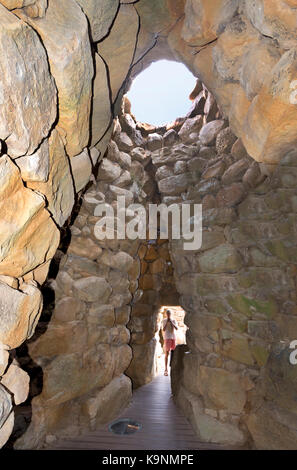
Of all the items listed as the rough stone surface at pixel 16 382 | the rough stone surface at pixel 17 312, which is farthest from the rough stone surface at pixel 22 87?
the rough stone surface at pixel 16 382

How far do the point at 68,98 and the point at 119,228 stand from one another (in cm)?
214

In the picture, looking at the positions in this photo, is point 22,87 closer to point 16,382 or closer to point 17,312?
point 17,312

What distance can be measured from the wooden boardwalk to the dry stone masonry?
117 mm

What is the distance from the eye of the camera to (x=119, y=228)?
3031mm

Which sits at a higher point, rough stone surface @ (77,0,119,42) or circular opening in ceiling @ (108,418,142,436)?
rough stone surface @ (77,0,119,42)

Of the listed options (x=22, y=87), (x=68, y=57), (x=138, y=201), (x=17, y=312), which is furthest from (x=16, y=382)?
(x=138, y=201)

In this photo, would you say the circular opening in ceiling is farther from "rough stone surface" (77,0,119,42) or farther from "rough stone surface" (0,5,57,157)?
"rough stone surface" (77,0,119,42)

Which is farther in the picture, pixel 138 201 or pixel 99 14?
pixel 138 201

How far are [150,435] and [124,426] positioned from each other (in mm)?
295

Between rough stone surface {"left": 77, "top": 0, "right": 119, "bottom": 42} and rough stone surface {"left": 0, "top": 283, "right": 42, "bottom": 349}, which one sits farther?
rough stone surface {"left": 77, "top": 0, "right": 119, "bottom": 42}

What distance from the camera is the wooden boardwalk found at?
7.89ft

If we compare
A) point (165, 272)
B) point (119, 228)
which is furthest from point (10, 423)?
point (165, 272)

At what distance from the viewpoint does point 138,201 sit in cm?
343

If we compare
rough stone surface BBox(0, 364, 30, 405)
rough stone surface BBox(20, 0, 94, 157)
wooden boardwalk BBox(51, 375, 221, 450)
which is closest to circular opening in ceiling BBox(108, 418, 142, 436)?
wooden boardwalk BBox(51, 375, 221, 450)
